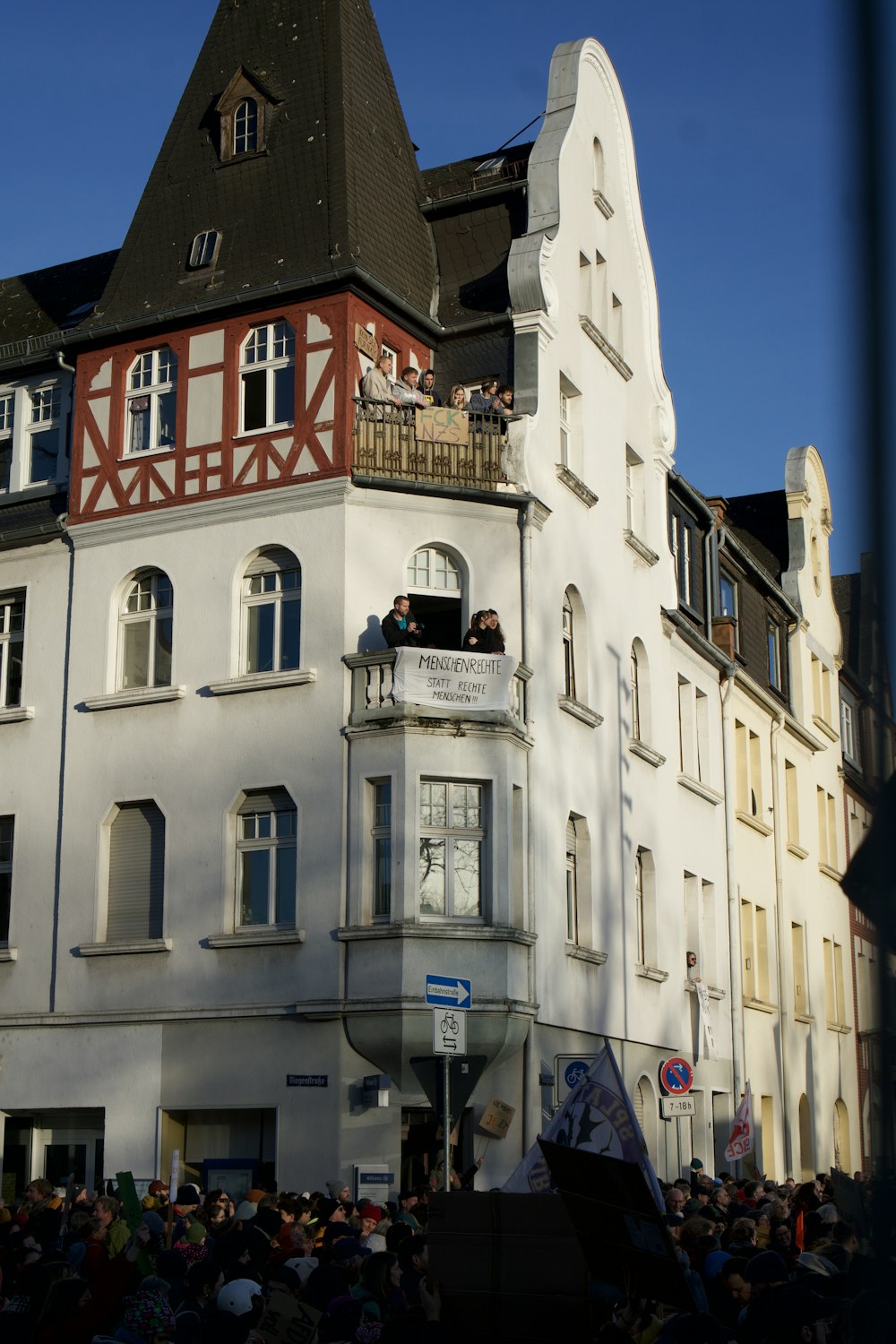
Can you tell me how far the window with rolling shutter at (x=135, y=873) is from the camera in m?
23.8

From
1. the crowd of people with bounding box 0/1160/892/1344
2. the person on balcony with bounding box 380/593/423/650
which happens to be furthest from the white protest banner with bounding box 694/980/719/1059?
the crowd of people with bounding box 0/1160/892/1344

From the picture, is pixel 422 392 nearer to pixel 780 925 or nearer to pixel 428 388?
pixel 428 388

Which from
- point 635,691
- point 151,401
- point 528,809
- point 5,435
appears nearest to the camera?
point 528,809

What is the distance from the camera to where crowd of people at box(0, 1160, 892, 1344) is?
7.76 m

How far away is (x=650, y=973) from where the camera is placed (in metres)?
27.5

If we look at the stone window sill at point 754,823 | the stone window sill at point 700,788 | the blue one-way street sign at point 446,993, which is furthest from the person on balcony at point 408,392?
the stone window sill at point 754,823

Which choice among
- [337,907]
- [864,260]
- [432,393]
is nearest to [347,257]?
[432,393]

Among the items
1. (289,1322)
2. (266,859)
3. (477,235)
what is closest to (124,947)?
(266,859)

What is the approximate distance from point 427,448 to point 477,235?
536 cm

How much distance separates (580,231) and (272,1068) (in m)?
14.4

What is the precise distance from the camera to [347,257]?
2425 cm

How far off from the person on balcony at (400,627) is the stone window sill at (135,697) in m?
3.30

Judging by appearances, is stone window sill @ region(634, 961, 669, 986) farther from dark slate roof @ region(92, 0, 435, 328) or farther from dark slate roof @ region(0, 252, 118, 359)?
dark slate roof @ region(0, 252, 118, 359)

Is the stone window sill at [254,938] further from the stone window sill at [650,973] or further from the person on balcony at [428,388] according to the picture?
the person on balcony at [428,388]
